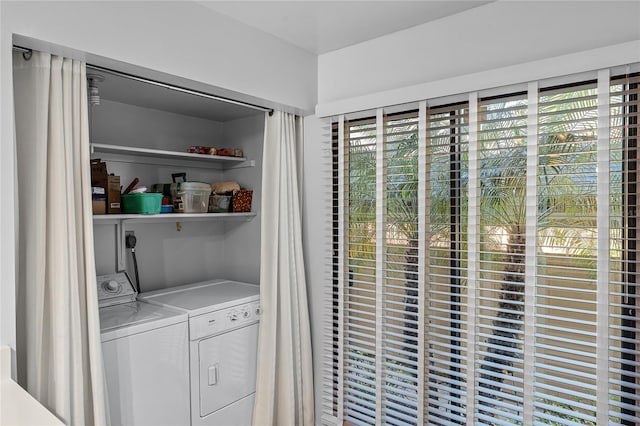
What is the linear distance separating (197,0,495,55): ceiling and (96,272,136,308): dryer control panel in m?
1.68

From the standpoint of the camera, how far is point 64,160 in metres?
1.67

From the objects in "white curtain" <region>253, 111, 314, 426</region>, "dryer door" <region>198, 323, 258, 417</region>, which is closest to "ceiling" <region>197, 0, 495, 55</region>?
"white curtain" <region>253, 111, 314, 426</region>

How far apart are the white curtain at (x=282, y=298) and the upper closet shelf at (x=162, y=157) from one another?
59 centimetres

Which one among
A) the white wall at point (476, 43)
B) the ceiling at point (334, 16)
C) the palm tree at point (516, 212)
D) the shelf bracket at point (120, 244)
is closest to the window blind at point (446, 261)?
the palm tree at point (516, 212)

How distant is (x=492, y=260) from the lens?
6.64 feet

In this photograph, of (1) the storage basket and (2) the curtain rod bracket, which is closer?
(2) the curtain rod bracket

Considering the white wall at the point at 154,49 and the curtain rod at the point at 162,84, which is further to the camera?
the curtain rod at the point at 162,84

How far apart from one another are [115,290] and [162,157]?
96 cm

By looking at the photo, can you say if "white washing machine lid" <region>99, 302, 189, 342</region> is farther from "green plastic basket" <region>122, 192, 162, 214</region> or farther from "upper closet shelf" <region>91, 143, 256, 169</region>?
"upper closet shelf" <region>91, 143, 256, 169</region>

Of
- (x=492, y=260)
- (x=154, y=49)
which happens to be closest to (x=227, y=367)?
(x=492, y=260)

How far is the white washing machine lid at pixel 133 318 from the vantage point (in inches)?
81.3

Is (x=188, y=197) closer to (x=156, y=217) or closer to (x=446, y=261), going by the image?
(x=156, y=217)

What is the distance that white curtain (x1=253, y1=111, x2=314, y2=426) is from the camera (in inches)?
99.7

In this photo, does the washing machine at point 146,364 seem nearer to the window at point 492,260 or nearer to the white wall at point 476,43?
the window at point 492,260
